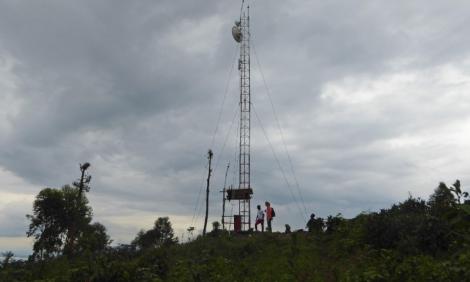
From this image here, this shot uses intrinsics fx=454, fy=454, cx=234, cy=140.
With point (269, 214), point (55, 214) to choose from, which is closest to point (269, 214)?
point (269, 214)

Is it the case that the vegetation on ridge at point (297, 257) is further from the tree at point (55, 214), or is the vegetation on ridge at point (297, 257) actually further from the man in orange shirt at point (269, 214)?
the tree at point (55, 214)

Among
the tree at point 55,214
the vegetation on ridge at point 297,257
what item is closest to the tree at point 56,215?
the tree at point 55,214

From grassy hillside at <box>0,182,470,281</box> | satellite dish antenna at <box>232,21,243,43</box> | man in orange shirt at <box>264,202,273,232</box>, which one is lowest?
grassy hillside at <box>0,182,470,281</box>

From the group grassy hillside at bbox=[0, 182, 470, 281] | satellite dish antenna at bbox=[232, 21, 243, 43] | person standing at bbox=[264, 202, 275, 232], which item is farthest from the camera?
satellite dish antenna at bbox=[232, 21, 243, 43]

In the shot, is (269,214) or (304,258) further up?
(269,214)

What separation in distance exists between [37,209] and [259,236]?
29.7 meters

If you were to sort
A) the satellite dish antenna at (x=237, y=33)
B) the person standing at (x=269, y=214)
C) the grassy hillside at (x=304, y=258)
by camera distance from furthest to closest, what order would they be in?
1. the satellite dish antenna at (x=237, y=33)
2. the person standing at (x=269, y=214)
3. the grassy hillside at (x=304, y=258)

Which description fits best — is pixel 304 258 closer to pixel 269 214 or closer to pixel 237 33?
Answer: pixel 269 214

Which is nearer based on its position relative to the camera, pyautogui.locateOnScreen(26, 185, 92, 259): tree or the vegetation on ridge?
the vegetation on ridge

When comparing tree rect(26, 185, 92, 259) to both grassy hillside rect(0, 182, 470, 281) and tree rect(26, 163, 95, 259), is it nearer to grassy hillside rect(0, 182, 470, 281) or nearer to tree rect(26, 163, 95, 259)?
tree rect(26, 163, 95, 259)

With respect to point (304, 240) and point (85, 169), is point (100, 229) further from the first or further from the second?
point (304, 240)

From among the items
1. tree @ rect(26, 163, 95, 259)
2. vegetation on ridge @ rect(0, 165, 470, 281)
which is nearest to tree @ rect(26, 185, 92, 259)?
tree @ rect(26, 163, 95, 259)

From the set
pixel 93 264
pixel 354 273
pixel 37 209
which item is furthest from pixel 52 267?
pixel 37 209

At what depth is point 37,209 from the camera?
151ft
